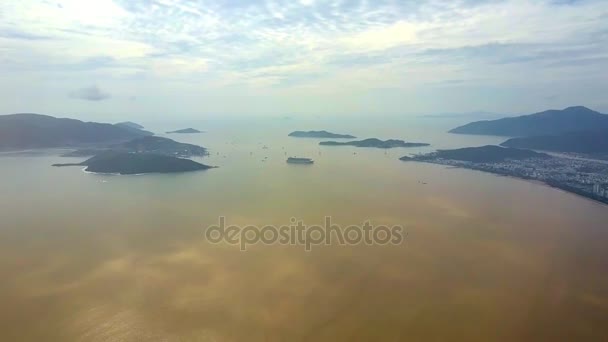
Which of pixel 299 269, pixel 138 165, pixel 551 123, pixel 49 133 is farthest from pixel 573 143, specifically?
pixel 49 133

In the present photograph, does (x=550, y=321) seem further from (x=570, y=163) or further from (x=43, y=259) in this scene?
(x=570, y=163)

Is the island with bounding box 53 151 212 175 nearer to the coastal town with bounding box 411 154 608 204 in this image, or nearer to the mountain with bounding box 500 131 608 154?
the coastal town with bounding box 411 154 608 204

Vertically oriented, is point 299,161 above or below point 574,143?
below

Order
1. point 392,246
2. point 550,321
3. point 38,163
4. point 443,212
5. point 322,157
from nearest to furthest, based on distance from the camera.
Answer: point 550,321, point 392,246, point 443,212, point 38,163, point 322,157

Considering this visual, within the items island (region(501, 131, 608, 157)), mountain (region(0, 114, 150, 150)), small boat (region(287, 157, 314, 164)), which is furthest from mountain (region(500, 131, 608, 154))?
mountain (region(0, 114, 150, 150))

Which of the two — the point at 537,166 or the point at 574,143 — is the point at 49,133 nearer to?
the point at 537,166

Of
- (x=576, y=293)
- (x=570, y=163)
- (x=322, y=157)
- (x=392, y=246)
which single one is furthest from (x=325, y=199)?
(x=570, y=163)

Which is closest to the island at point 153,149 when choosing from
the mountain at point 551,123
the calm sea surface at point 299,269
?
the calm sea surface at point 299,269
